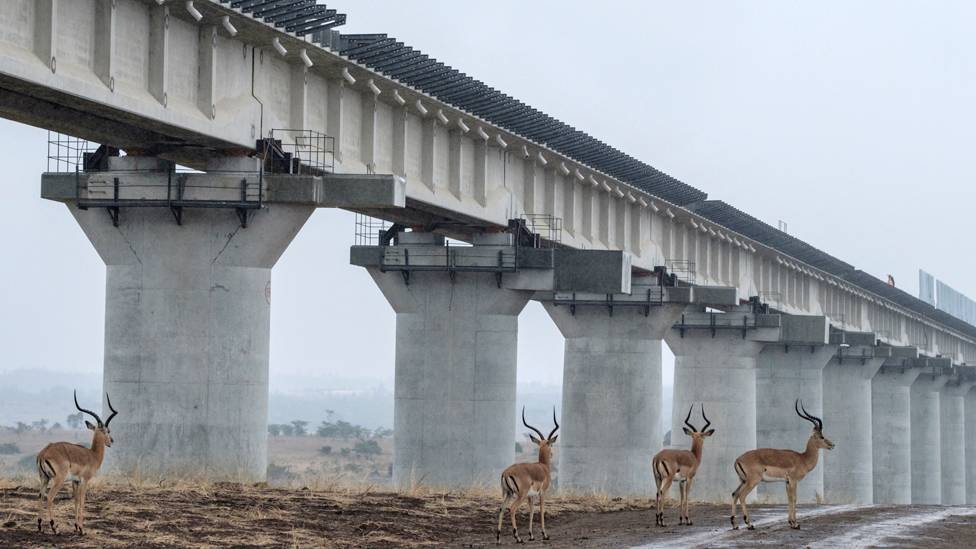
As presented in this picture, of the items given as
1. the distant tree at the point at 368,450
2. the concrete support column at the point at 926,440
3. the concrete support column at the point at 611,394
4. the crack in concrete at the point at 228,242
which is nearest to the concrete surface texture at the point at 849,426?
the concrete support column at the point at 926,440

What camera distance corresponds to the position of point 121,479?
2680 centimetres

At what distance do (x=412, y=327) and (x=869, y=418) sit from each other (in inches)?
2133

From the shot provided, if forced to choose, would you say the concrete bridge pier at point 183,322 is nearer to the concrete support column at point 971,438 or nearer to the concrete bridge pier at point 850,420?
the concrete bridge pier at point 850,420

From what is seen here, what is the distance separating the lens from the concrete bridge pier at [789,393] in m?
77.9

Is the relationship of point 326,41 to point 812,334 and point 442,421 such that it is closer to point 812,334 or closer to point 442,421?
point 442,421

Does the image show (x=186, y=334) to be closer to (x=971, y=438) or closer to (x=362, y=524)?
(x=362, y=524)

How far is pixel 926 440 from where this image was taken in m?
115

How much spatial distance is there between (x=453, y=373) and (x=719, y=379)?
2651 centimetres

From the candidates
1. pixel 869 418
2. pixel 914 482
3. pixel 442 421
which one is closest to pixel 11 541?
pixel 442 421

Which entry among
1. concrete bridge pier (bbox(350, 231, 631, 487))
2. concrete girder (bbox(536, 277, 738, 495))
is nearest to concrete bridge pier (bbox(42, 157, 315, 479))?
concrete bridge pier (bbox(350, 231, 631, 487))

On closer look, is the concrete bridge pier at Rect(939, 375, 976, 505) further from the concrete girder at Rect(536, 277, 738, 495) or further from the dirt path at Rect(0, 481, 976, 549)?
the dirt path at Rect(0, 481, 976, 549)

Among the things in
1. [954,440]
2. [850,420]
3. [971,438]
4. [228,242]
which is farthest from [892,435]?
[228,242]

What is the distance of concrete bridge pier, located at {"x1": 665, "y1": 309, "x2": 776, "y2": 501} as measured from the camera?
216 ft

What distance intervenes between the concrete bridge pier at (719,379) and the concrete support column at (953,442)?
60820 millimetres
